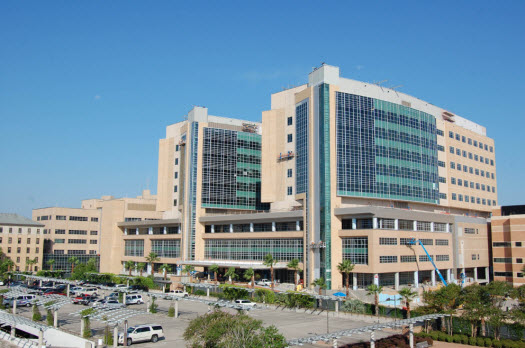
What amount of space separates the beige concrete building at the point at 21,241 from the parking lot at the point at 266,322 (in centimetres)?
6783

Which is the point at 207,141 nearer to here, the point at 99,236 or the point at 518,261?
the point at 99,236

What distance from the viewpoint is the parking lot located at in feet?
173

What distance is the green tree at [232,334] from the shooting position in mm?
33000

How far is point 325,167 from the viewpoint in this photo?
94625mm

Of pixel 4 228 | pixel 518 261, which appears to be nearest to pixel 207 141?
pixel 4 228

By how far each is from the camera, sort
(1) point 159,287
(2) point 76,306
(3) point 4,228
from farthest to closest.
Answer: (3) point 4,228, (1) point 159,287, (2) point 76,306

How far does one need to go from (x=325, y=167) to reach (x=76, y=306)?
5087 cm

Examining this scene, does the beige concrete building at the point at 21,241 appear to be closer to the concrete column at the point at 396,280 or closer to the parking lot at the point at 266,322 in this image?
the parking lot at the point at 266,322

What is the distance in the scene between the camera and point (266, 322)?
61.7 metres

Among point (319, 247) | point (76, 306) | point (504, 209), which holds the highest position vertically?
point (504, 209)

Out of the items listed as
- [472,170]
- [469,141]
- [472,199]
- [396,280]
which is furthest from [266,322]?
[469,141]

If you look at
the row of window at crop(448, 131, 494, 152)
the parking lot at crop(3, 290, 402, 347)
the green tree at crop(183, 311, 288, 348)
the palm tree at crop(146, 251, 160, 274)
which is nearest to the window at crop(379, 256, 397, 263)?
the parking lot at crop(3, 290, 402, 347)

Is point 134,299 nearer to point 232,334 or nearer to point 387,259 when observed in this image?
point 387,259

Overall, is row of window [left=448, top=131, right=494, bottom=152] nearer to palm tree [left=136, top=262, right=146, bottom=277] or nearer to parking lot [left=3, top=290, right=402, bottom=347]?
parking lot [left=3, top=290, right=402, bottom=347]
